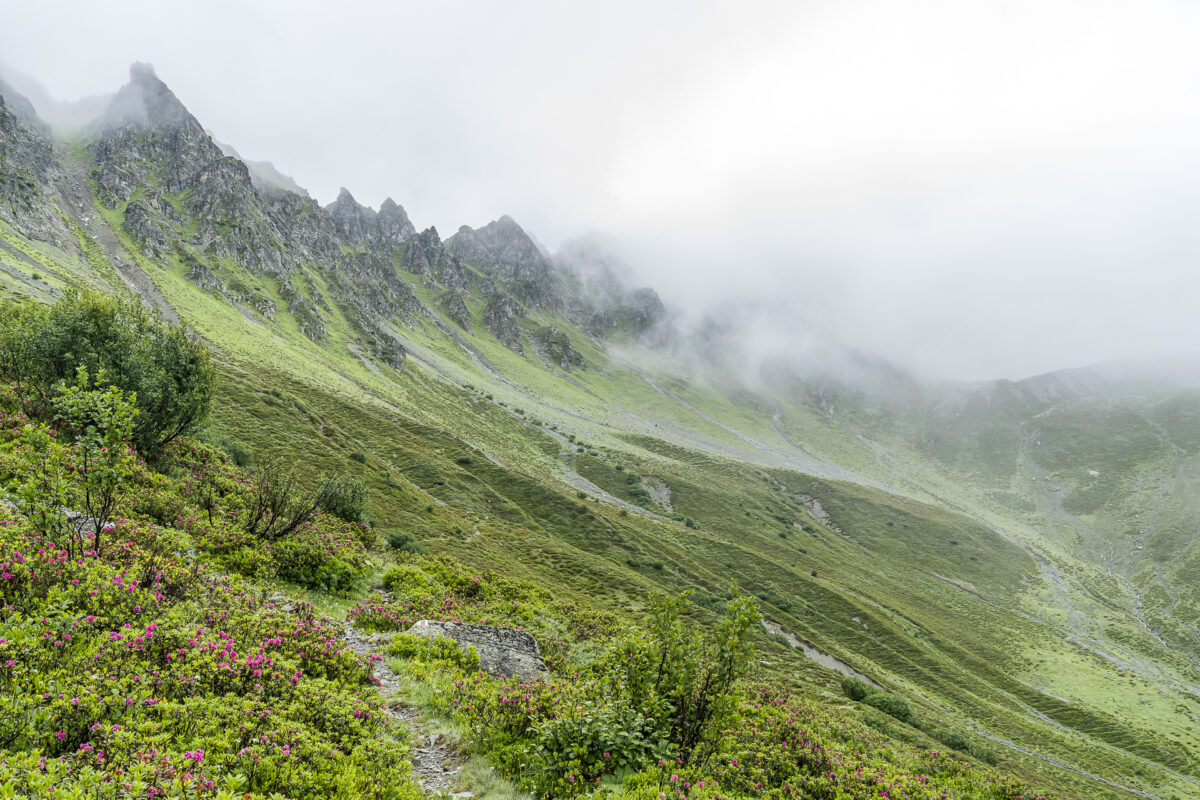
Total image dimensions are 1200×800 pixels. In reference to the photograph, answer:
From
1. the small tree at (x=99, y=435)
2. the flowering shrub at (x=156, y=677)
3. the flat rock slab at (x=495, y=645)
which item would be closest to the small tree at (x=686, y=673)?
the flat rock slab at (x=495, y=645)

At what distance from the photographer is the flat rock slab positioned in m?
15.4

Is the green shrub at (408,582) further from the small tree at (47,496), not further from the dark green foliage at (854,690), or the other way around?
the dark green foliage at (854,690)

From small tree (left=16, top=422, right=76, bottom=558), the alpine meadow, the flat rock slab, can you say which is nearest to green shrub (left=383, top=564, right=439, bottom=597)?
the alpine meadow

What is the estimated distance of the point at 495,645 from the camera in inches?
656

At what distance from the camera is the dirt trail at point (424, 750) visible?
29.8ft

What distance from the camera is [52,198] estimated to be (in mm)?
138000

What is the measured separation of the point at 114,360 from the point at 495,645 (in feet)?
79.3

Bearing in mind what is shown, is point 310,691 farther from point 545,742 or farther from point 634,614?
point 634,614

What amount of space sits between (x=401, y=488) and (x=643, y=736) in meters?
38.9

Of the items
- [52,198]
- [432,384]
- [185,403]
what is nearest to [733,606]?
[185,403]

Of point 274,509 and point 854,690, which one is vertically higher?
point 274,509

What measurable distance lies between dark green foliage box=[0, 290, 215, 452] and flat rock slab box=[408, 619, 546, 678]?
16.6 meters

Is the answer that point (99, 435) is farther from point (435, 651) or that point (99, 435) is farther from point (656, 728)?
point (656, 728)

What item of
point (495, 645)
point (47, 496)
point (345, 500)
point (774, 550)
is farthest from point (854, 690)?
point (774, 550)
